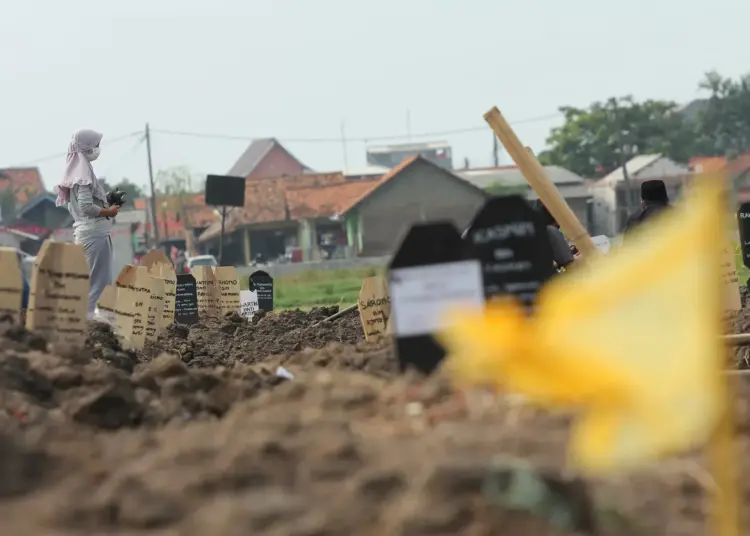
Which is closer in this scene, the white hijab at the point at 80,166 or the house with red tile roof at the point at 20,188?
the white hijab at the point at 80,166

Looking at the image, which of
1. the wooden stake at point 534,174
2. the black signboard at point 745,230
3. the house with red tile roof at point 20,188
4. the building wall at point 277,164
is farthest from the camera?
the building wall at point 277,164

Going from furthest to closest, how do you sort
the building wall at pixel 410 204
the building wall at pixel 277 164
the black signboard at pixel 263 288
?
the building wall at pixel 277 164
the building wall at pixel 410 204
the black signboard at pixel 263 288

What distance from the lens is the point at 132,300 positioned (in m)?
8.23

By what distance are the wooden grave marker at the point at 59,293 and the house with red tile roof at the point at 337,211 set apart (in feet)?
201

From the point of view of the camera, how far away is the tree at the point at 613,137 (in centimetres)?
9531

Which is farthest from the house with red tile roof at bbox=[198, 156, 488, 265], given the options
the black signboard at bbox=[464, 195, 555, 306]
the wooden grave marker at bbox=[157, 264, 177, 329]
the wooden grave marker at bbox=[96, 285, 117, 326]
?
the black signboard at bbox=[464, 195, 555, 306]

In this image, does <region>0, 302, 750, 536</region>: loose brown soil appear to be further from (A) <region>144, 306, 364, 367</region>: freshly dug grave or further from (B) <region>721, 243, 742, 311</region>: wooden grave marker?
(B) <region>721, 243, 742, 311</region>: wooden grave marker

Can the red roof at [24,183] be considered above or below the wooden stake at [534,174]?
above

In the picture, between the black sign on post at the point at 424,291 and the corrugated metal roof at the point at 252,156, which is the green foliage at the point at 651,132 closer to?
the corrugated metal roof at the point at 252,156

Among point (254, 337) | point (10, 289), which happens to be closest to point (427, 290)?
point (10, 289)

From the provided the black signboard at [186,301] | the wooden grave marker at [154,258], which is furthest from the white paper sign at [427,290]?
the black signboard at [186,301]

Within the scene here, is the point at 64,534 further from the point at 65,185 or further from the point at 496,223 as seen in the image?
the point at 65,185

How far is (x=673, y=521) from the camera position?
3.03 metres

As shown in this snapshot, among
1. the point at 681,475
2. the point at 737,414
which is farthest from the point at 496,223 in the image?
the point at 681,475
